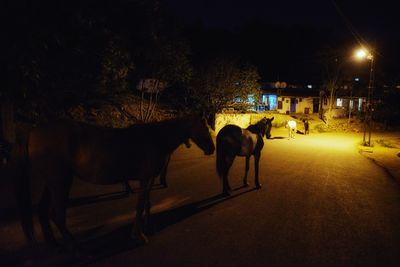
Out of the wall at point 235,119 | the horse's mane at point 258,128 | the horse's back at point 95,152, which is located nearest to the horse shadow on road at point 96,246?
the horse's back at point 95,152

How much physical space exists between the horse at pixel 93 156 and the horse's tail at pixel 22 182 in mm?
29

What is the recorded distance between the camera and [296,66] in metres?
49.2

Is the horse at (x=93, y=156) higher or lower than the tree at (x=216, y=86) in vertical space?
lower

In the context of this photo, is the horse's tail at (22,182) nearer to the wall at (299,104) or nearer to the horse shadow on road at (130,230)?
the horse shadow on road at (130,230)

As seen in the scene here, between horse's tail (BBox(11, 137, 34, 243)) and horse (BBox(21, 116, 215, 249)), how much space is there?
1.1 inches

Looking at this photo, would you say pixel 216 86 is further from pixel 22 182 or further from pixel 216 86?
pixel 22 182

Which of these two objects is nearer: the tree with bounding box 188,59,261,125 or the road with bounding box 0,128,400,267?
the road with bounding box 0,128,400,267

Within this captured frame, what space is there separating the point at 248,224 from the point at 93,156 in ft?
9.95

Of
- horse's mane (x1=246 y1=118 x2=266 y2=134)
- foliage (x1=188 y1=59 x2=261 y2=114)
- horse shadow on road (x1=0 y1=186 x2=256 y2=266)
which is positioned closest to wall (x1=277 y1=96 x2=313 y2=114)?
foliage (x1=188 y1=59 x2=261 y2=114)

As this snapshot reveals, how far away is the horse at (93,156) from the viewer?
14.1 feet

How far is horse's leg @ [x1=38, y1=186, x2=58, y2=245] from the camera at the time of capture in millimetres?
4656

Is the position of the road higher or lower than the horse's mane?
lower

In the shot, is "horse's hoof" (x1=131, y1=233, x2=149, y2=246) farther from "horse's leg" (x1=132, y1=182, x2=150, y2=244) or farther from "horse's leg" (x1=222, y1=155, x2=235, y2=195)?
"horse's leg" (x1=222, y1=155, x2=235, y2=195)

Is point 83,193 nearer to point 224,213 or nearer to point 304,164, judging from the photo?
point 224,213
